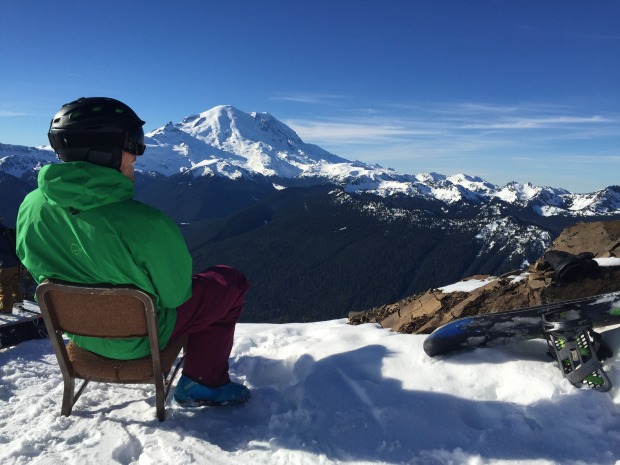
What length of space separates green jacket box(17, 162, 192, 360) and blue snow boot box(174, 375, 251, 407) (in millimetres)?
1056

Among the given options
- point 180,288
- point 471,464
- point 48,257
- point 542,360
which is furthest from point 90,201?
point 542,360

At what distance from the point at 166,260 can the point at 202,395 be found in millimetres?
1493

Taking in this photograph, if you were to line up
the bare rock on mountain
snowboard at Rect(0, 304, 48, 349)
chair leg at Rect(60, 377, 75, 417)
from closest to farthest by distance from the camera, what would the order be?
chair leg at Rect(60, 377, 75, 417)
the bare rock on mountain
snowboard at Rect(0, 304, 48, 349)

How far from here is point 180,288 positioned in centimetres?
315

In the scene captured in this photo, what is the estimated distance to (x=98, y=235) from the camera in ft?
9.39

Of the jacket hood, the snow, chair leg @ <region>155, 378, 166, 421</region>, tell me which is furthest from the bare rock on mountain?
the jacket hood

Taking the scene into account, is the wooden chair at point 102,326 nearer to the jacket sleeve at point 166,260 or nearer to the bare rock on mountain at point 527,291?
the jacket sleeve at point 166,260

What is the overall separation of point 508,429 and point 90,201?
3.45m

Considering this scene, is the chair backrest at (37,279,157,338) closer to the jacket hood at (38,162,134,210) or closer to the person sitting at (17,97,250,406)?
the person sitting at (17,97,250,406)

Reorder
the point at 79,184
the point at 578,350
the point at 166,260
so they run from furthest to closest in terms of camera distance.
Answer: the point at 578,350
the point at 166,260
the point at 79,184

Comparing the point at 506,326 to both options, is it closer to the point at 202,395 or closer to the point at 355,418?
the point at 355,418

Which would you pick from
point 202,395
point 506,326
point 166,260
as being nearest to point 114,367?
point 202,395

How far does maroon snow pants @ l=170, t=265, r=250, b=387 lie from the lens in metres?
3.70

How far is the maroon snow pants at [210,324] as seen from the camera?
3701 millimetres
